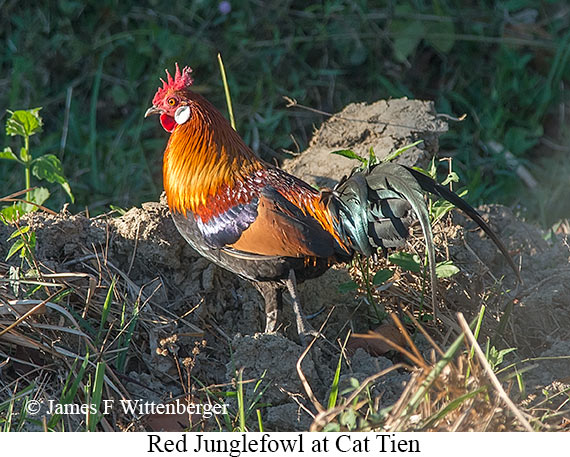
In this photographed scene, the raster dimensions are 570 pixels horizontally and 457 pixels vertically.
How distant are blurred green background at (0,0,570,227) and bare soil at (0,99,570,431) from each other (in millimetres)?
2182

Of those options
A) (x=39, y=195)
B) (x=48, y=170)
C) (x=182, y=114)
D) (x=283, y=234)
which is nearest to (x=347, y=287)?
(x=283, y=234)

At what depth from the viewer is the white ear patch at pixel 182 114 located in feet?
12.2

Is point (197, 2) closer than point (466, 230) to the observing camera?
No

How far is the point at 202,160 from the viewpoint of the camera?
365 cm

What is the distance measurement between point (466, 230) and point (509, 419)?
1.62 meters

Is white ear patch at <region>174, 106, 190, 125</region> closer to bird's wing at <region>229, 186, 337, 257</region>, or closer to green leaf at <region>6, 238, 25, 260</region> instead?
bird's wing at <region>229, 186, 337, 257</region>

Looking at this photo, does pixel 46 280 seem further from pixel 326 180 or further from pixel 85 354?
pixel 326 180

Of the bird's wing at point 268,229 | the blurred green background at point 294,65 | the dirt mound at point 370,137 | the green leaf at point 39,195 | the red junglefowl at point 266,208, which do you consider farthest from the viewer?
the blurred green background at point 294,65

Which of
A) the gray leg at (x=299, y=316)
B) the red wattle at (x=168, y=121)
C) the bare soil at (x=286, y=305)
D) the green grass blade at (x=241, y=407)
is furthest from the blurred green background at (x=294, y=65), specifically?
the green grass blade at (x=241, y=407)

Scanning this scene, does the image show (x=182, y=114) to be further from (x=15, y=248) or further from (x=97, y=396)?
(x=97, y=396)

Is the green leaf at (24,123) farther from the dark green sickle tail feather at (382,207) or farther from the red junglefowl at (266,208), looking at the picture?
the dark green sickle tail feather at (382,207)

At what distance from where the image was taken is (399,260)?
11.5ft

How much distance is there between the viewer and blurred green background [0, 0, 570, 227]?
6.39m

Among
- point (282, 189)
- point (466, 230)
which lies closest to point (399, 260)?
point (282, 189)
